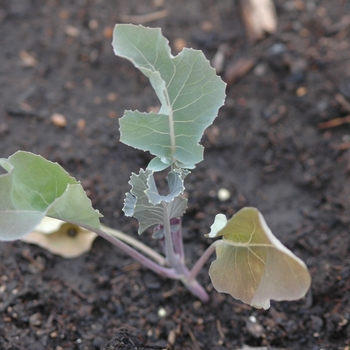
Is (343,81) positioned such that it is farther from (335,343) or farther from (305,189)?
(335,343)

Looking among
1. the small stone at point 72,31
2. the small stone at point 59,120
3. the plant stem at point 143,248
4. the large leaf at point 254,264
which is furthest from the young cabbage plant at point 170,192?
the small stone at point 72,31

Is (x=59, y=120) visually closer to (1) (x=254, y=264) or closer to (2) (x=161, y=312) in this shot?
(2) (x=161, y=312)

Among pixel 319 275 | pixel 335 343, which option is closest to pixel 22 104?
pixel 319 275

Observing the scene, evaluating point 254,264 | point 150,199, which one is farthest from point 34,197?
point 254,264

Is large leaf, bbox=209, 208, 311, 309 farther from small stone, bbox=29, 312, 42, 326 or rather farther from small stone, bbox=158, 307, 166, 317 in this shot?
small stone, bbox=29, 312, 42, 326

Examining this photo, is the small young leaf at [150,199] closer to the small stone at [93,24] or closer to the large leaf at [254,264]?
the large leaf at [254,264]

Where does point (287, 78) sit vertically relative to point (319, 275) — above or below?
above

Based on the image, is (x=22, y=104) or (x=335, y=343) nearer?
(x=335, y=343)

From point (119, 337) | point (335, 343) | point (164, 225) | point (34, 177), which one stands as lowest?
point (335, 343)
